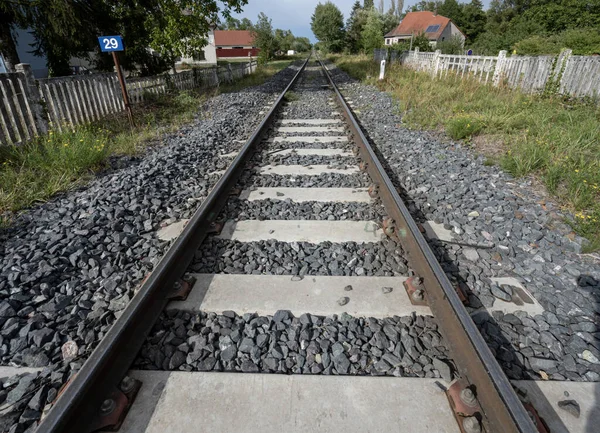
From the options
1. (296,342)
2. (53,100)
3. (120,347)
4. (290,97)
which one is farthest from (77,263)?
(290,97)

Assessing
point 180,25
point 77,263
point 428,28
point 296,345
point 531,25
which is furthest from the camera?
point 428,28

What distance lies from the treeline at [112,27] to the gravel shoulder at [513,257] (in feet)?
32.2

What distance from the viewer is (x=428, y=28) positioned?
231 feet

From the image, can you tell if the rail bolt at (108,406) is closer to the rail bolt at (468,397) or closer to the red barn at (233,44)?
the rail bolt at (468,397)

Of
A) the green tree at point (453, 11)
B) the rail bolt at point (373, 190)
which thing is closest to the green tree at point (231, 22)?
the rail bolt at point (373, 190)

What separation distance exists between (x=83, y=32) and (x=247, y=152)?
888 cm

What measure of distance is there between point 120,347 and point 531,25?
6632 centimetres

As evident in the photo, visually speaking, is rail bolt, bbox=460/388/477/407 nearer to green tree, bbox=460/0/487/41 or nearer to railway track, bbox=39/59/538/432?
railway track, bbox=39/59/538/432

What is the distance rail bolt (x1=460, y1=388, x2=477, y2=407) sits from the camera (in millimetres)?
1488

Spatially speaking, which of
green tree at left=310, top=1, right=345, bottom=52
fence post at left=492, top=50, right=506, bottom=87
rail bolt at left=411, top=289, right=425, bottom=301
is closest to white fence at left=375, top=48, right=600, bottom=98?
fence post at left=492, top=50, right=506, bottom=87

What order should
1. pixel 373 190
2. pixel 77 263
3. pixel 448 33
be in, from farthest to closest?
1. pixel 448 33
2. pixel 373 190
3. pixel 77 263

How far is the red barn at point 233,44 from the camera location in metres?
78.0

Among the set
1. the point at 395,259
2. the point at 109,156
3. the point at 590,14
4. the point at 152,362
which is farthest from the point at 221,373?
the point at 590,14

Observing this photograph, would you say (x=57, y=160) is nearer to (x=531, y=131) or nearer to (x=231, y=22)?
(x=531, y=131)
